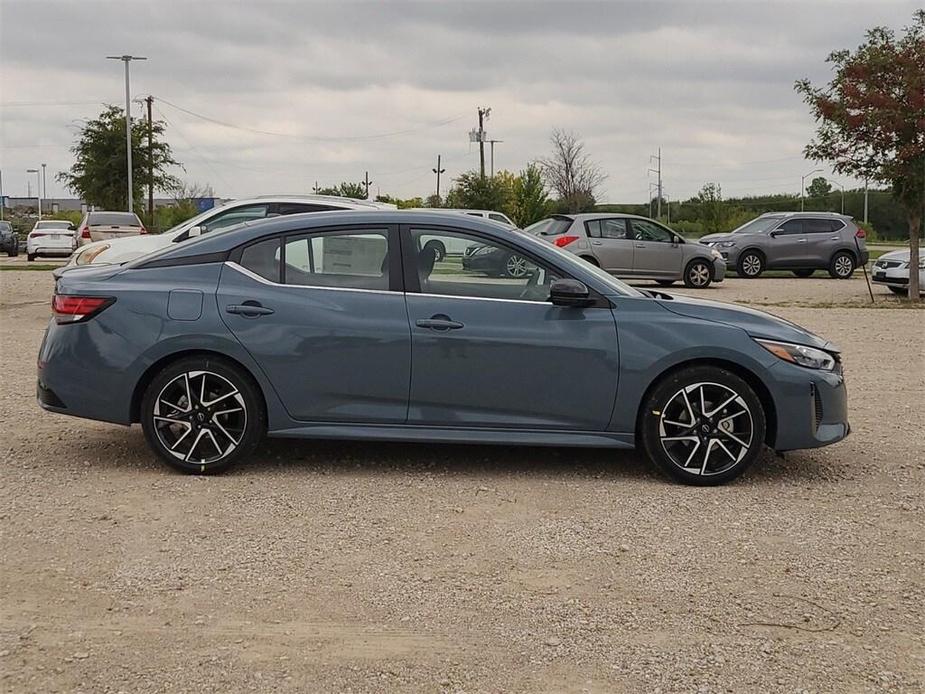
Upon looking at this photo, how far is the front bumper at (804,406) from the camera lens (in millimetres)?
6262

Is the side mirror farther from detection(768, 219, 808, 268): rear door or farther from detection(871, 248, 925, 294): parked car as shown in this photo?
detection(768, 219, 808, 268): rear door

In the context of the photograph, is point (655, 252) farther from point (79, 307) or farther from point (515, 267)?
point (79, 307)

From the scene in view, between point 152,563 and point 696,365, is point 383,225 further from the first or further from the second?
point 152,563

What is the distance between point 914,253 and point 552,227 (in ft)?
22.4

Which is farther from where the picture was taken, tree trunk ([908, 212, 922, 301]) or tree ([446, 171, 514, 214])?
tree ([446, 171, 514, 214])

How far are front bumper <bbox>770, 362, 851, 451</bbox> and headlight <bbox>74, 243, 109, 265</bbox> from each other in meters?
9.03

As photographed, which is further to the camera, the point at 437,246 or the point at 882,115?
the point at 882,115

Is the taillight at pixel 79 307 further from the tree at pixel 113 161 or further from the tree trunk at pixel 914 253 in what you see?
the tree at pixel 113 161

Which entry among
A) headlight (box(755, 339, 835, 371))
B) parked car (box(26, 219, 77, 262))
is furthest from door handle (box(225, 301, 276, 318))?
parked car (box(26, 219, 77, 262))

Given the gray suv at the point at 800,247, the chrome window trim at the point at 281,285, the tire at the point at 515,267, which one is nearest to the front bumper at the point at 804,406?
the tire at the point at 515,267

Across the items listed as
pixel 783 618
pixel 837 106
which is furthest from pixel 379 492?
pixel 837 106

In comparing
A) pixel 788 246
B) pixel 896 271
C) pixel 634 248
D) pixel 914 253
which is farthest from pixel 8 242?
pixel 914 253

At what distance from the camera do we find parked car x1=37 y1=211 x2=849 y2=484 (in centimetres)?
627

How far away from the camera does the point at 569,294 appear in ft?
20.6
